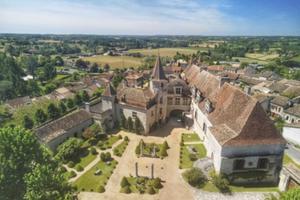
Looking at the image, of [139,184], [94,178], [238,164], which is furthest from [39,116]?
[238,164]

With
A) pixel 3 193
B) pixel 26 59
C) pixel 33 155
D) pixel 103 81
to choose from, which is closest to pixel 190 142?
pixel 33 155

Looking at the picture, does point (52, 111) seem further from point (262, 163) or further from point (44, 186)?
point (262, 163)

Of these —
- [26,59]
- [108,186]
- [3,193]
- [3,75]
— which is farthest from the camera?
[26,59]

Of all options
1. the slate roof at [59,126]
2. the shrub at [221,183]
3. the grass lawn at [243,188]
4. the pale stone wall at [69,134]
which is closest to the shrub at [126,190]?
the grass lawn at [243,188]

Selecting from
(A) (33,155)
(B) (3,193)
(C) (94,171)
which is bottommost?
(C) (94,171)

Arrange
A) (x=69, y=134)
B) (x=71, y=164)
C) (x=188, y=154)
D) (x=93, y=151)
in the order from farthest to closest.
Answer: (x=69, y=134), (x=93, y=151), (x=188, y=154), (x=71, y=164)

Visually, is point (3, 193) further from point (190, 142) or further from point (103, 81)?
point (103, 81)

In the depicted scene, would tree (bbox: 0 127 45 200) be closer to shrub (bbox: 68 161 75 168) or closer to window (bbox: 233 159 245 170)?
shrub (bbox: 68 161 75 168)
